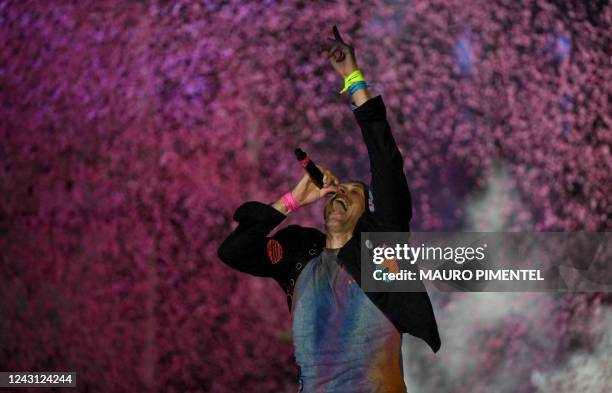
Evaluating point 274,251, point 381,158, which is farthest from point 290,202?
point 381,158

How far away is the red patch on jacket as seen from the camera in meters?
1.37

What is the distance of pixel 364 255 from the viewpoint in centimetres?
129

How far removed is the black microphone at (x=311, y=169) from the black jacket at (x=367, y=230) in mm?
97

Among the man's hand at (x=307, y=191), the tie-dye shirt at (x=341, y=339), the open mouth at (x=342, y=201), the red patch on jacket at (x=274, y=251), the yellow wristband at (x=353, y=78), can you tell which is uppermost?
the yellow wristband at (x=353, y=78)

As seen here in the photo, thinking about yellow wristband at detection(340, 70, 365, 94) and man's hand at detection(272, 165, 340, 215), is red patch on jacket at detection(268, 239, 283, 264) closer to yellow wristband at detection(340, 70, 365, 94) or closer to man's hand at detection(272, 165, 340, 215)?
man's hand at detection(272, 165, 340, 215)

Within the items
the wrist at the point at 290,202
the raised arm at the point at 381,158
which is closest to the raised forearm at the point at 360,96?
the raised arm at the point at 381,158

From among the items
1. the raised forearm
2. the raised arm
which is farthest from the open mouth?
the raised forearm

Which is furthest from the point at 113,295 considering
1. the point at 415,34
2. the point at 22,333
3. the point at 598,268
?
the point at 598,268

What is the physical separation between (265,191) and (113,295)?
43 cm

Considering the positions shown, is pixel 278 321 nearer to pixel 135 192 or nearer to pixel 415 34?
pixel 135 192

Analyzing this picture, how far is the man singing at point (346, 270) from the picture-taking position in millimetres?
1215

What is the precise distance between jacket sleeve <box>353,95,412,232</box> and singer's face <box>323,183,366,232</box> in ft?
0.36

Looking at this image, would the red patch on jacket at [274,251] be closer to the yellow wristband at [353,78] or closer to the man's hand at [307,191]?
the man's hand at [307,191]

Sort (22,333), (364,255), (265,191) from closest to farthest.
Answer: (364,255) → (265,191) → (22,333)
